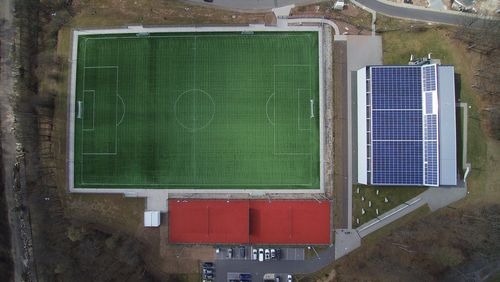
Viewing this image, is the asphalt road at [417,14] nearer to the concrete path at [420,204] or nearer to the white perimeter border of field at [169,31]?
the white perimeter border of field at [169,31]

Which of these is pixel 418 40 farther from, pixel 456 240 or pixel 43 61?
pixel 43 61

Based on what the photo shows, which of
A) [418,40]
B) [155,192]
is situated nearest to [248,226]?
[155,192]

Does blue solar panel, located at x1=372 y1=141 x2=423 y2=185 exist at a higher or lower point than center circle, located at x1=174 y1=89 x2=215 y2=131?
lower

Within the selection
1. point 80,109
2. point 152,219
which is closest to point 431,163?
point 152,219

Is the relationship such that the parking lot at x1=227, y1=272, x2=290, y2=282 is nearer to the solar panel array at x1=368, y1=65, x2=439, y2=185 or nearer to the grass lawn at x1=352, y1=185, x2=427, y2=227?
the grass lawn at x1=352, y1=185, x2=427, y2=227

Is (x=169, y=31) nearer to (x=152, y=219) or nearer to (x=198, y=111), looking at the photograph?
(x=198, y=111)

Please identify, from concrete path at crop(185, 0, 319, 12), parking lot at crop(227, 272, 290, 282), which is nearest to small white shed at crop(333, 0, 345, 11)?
concrete path at crop(185, 0, 319, 12)
